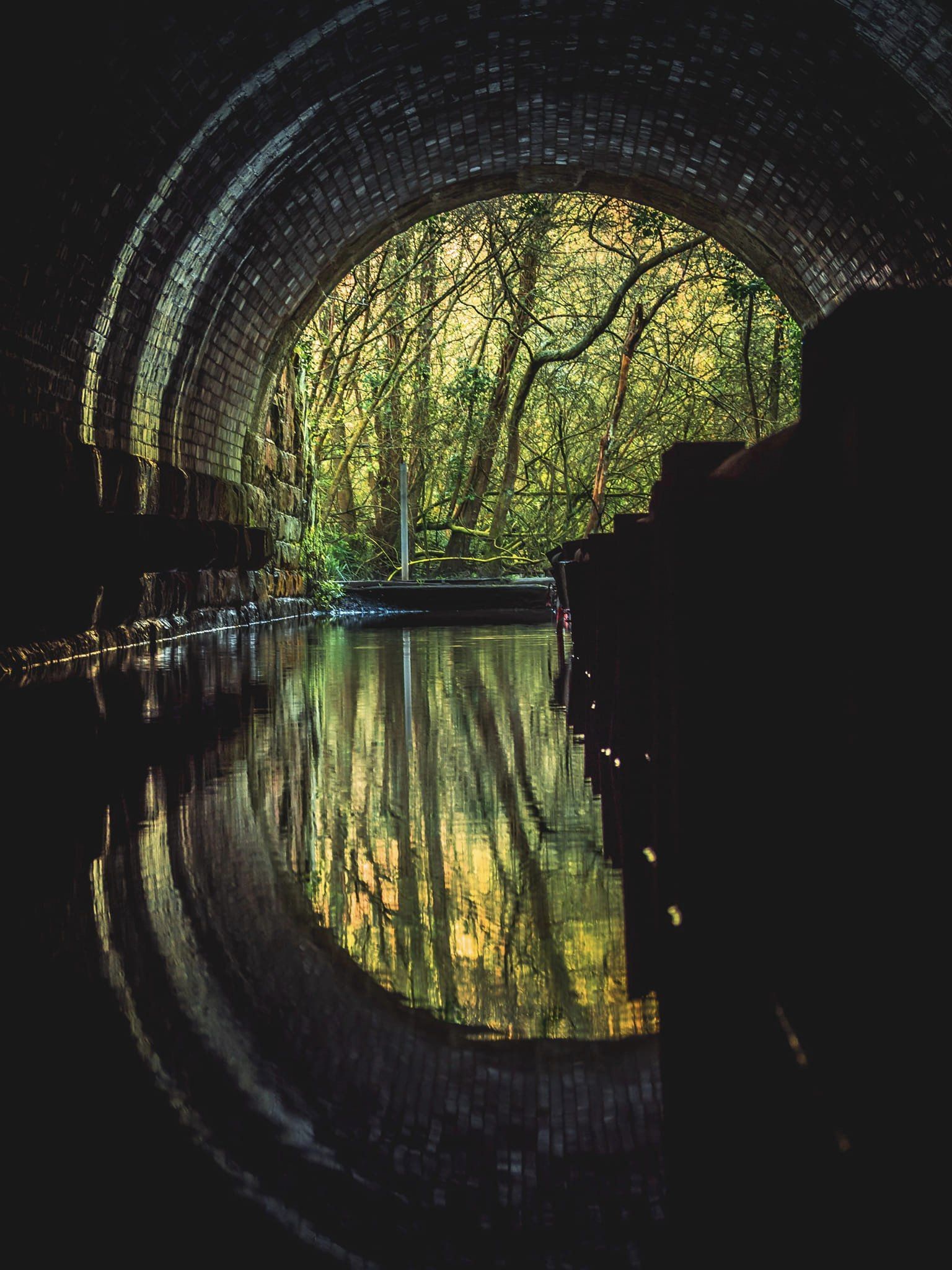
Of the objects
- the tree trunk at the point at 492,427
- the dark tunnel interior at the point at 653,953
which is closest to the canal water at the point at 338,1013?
the dark tunnel interior at the point at 653,953

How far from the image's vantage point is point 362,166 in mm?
12195

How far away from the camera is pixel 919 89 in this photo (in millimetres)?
9023

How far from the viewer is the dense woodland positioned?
2044cm

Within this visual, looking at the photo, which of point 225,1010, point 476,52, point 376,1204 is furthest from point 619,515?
point 476,52

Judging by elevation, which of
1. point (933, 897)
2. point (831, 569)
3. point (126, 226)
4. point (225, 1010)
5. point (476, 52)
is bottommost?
point (225, 1010)

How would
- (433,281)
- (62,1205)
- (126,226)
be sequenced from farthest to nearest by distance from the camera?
1. (433,281)
2. (126,226)
3. (62,1205)

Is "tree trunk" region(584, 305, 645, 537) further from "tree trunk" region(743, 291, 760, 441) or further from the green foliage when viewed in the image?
the green foliage

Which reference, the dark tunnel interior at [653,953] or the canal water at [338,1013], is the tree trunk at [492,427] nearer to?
the dark tunnel interior at [653,953]

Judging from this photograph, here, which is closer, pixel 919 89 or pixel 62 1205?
pixel 62 1205

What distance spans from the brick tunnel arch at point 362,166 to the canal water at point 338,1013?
432 cm

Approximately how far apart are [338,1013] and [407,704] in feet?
13.4

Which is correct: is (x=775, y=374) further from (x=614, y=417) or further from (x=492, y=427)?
(x=492, y=427)

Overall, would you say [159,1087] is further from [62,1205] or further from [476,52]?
[476,52]

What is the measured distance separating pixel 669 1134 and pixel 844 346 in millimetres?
804
